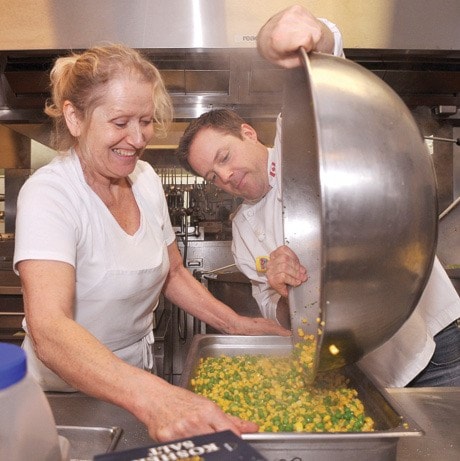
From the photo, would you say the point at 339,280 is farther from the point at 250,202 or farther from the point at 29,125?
the point at 29,125

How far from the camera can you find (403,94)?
10.7 feet

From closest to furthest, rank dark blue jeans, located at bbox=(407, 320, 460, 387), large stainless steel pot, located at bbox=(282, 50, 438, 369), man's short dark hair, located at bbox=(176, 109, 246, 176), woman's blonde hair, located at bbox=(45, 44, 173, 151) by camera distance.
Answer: large stainless steel pot, located at bbox=(282, 50, 438, 369)
woman's blonde hair, located at bbox=(45, 44, 173, 151)
dark blue jeans, located at bbox=(407, 320, 460, 387)
man's short dark hair, located at bbox=(176, 109, 246, 176)

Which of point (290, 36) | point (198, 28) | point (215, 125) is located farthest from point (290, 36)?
point (198, 28)

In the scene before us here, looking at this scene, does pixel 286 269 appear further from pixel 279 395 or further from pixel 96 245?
pixel 96 245

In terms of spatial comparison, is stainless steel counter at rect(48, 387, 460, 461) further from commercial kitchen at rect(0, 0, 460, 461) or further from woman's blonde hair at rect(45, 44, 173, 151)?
woman's blonde hair at rect(45, 44, 173, 151)

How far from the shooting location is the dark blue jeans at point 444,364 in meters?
1.63

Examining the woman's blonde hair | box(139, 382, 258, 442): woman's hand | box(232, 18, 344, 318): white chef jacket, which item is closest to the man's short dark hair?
box(232, 18, 344, 318): white chef jacket

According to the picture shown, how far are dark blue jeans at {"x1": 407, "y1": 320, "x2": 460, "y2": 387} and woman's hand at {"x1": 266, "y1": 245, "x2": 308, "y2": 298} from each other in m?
0.56

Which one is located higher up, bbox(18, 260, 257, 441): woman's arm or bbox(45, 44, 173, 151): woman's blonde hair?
bbox(45, 44, 173, 151): woman's blonde hair

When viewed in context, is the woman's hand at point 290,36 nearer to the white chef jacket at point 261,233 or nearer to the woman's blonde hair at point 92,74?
the woman's blonde hair at point 92,74

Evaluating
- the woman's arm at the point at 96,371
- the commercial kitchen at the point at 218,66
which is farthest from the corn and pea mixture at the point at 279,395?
the woman's arm at the point at 96,371

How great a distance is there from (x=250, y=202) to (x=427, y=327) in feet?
2.82

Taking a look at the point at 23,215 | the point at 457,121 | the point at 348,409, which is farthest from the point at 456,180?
the point at 23,215

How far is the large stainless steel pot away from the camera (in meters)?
0.70
